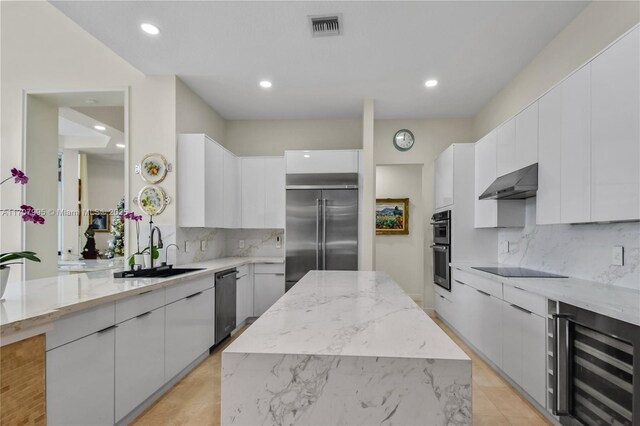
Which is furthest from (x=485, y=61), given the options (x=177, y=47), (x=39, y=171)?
(x=39, y=171)

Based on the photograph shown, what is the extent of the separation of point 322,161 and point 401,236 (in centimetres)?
249

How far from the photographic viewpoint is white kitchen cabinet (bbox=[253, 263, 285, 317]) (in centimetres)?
445

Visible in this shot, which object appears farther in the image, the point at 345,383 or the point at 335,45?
the point at 335,45

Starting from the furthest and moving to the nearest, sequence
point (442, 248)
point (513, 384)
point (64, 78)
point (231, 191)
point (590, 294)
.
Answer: point (231, 191)
point (442, 248)
point (64, 78)
point (513, 384)
point (590, 294)

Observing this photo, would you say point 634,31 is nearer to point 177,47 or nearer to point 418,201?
point 177,47

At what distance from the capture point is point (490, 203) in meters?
3.53

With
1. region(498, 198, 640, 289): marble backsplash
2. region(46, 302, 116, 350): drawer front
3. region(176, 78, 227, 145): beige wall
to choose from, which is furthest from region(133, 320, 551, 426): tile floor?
region(176, 78, 227, 145): beige wall

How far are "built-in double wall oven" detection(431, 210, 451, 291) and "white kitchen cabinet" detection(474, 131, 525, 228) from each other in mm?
370

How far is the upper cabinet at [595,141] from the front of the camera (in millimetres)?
1725

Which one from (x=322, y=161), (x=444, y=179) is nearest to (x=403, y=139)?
(x=444, y=179)

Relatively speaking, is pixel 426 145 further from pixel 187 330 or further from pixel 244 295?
pixel 187 330

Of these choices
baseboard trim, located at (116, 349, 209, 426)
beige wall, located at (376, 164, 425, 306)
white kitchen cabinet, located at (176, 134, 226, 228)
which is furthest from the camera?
beige wall, located at (376, 164, 425, 306)

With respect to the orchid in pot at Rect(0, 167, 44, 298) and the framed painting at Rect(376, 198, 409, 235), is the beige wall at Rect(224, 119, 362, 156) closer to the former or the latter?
the framed painting at Rect(376, 198, 409, 235)

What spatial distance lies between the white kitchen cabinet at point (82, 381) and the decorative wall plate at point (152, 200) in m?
1.79
